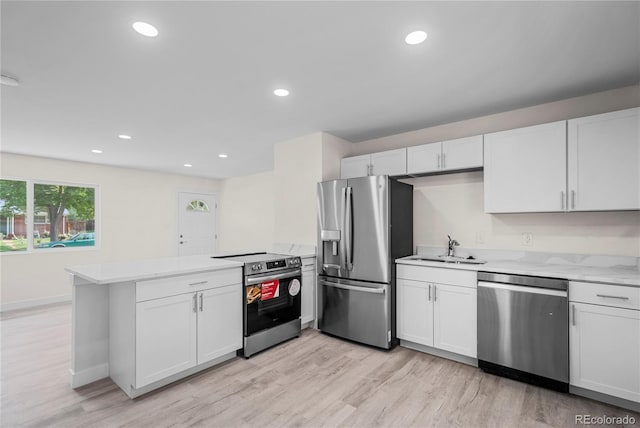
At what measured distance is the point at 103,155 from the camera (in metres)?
4.92

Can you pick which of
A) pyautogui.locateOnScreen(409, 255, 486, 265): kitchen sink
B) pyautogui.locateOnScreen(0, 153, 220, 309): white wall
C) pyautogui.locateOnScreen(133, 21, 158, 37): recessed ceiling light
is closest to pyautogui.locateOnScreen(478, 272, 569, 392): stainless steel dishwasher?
pyautogui.locateOnScreen(409, 255, 486, 265): kitchen sink

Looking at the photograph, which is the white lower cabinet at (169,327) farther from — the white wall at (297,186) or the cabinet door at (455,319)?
the cabinet door at (455,319)

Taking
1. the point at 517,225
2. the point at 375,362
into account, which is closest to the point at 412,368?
the point at 375,362

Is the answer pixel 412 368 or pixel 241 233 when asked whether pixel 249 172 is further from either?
pixel 412 368

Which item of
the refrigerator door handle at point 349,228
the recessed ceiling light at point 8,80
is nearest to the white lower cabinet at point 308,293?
the refrigerator door handle at point 349,228

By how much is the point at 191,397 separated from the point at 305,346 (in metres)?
1.24

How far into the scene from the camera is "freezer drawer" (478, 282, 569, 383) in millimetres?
2312

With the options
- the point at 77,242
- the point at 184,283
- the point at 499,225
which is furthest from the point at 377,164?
the point at 77,242

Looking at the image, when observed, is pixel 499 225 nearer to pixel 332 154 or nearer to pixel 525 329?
pixel 525 329

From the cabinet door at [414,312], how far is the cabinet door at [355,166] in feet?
4.57

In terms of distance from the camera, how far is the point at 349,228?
3342mm

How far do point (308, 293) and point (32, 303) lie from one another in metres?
4.55

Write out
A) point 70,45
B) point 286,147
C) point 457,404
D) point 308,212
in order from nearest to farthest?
point 70,45, point 457,404, point 308,212, point 286,147

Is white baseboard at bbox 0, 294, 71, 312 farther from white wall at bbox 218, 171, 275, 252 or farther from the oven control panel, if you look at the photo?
the oven control panel
